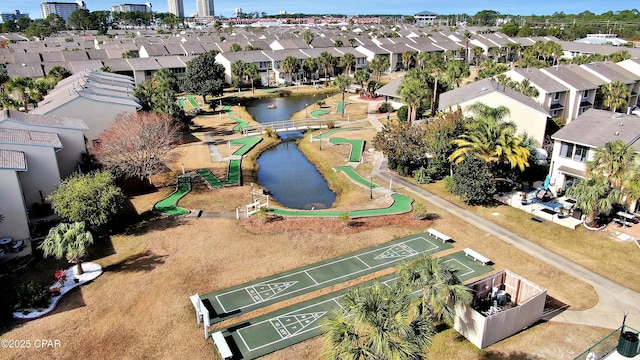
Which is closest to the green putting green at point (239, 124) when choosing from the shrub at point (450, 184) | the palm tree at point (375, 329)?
the shrub at point (450, 184)

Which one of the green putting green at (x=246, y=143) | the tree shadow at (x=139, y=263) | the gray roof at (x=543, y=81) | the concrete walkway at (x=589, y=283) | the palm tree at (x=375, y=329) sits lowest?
the concrete walkway at (x=589, y=283)

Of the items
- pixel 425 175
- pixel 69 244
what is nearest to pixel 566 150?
pixel 425 175

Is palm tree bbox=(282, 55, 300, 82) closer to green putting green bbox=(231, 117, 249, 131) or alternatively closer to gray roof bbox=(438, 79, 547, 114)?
green putting green bbox=(231, 117, 249, 131)

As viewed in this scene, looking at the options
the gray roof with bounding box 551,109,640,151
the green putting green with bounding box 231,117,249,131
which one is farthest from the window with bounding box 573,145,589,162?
the green putting green with bounding box 231,117,249,131

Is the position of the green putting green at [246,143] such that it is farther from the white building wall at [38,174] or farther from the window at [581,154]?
the window at [581,154]

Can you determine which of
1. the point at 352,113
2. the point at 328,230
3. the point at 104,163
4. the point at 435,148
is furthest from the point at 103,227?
the point at 352,113

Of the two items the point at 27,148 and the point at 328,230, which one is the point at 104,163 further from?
the point at 328,230
